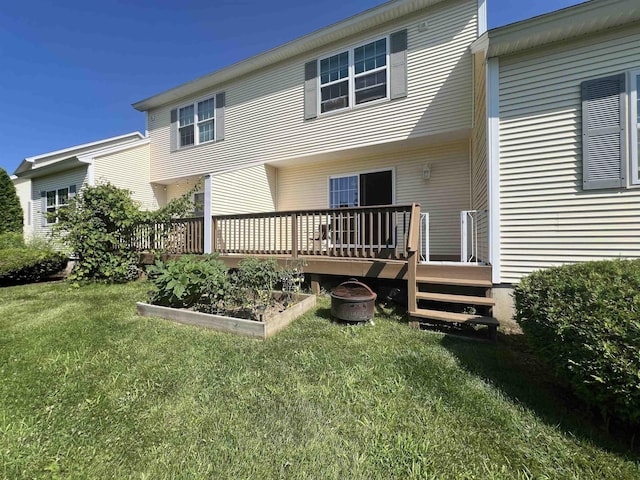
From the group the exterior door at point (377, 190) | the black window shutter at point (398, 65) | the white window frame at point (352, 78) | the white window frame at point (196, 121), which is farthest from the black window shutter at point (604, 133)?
the white window frame at point (196, 121)

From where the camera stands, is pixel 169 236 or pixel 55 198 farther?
pixel 55 198

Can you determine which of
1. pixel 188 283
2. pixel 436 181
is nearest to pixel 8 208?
pixel 188 283

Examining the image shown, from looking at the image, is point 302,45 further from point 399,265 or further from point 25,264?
point 25,264

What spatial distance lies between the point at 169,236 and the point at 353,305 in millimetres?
6040

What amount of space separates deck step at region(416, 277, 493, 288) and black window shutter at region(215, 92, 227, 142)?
8.01m

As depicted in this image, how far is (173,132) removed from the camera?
10297 millimetres

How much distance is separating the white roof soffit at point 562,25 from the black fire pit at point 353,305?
171 inches

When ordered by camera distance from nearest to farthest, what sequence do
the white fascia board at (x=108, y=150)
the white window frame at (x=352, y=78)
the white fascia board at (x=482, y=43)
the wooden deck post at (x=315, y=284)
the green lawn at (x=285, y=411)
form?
the green lawn at (x=285, y=411)
the white fascia board at (x=482, y=43)
the wooden deck post at (x=315, y=284)
the white window frame at (x=352, y=78)
the white fascia board at (x=108, y=150)

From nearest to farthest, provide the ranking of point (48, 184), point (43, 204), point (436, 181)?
point (436, 181), point (48, 184), point (43, 204)

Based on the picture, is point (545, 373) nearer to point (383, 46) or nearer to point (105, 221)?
point (383, 46)

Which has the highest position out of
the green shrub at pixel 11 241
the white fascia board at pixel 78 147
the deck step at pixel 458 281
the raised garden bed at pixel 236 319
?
the white fascia board at pixel 78 147

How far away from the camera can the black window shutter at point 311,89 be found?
772 cm

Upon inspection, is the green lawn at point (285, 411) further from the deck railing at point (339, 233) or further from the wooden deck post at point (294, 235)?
the wooden deck post at point (294, 235)

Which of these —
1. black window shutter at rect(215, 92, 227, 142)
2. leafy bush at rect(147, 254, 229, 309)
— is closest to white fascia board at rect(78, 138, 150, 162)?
black window shutter at rect(215, 92, 227, 142)
